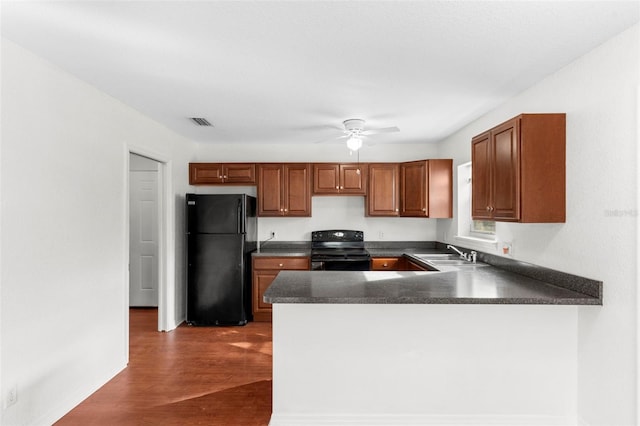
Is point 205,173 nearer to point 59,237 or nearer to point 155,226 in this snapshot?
point 155,226

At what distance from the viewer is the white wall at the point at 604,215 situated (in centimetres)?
191

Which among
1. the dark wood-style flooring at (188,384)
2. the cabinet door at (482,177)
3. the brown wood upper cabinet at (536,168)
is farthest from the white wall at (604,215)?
the dark wood-style flooring at (188,384)

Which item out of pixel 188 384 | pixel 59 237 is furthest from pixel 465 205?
pixel 59 237

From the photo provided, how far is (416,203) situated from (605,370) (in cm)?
272

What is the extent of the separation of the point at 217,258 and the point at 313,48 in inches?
119

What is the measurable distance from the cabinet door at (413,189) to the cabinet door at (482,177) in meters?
1.37

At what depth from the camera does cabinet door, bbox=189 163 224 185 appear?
483 centimetres

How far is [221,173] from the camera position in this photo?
4848 millimetres

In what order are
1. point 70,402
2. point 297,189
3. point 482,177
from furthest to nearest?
1. point 297,189
2. point 482,177
3. point 70,402

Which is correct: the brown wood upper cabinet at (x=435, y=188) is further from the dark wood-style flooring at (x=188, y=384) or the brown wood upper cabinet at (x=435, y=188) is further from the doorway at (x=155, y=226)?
the doorway at (x=155, y=226)

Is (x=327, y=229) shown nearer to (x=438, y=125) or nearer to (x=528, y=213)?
(x=438, y=125)

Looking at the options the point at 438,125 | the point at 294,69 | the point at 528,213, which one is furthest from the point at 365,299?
the point at 438,125

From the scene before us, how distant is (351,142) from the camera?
3674 mm

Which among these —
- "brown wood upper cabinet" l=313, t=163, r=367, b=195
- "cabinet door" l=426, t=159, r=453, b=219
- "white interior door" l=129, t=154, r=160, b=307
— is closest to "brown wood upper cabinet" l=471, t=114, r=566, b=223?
"cabinet door" l=426, t=159, r=453, b=219
